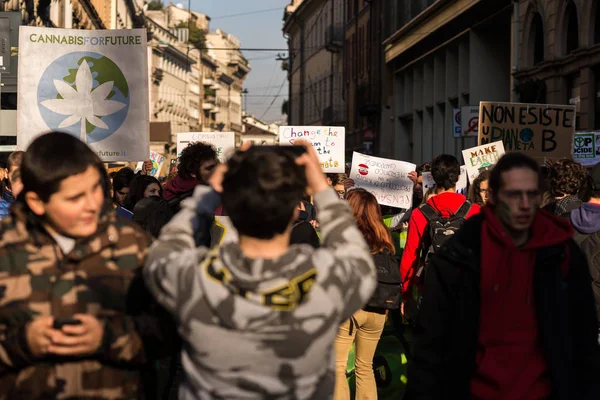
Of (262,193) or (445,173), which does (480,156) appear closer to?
(445,173)

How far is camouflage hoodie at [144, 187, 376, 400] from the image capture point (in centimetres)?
301

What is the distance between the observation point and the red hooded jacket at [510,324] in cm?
387

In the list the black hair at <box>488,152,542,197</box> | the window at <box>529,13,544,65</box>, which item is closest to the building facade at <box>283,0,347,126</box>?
the window at <box>529,13,544,65</box>

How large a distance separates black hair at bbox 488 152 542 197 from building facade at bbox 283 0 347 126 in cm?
5565

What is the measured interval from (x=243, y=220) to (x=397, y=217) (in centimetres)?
716

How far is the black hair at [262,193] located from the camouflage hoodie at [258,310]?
0.08 metres

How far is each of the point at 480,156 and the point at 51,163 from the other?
9278mm

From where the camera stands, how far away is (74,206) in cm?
322

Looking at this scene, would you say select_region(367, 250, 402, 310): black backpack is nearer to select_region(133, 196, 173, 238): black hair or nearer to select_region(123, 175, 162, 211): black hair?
select_region(133, 196, 173, 238): black hair

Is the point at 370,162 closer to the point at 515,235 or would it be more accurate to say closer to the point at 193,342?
the point at 515,235

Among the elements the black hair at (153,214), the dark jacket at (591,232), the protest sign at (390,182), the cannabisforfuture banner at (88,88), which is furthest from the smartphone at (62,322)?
the protest sign at (390,182)

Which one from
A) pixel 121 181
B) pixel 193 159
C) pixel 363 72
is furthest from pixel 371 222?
pixel 363 72

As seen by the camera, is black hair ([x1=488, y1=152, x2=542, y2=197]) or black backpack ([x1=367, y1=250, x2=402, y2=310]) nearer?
black hair ([x1=488, y1=152, x2=542, y2=197])

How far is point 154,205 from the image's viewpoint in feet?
25.4
